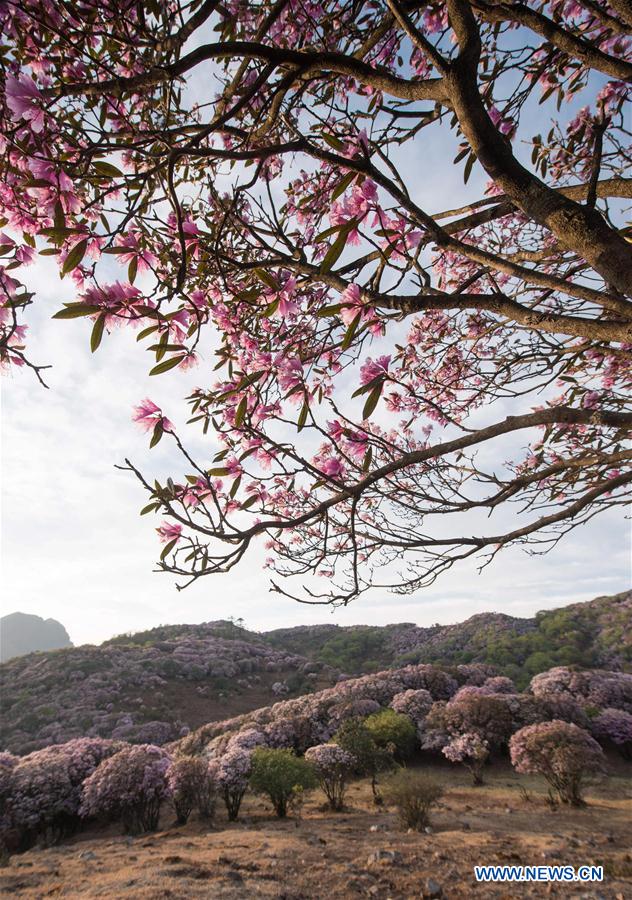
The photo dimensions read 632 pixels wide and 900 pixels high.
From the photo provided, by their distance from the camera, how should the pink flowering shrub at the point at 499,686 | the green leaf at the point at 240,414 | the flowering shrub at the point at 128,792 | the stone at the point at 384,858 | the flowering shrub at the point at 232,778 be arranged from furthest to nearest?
the pink flowering shrub at the point at 499,686, the flowering shrub at the point at 232,778, the flowering shrub at the point at 128,792, the stone at the point at 384,858, the green leaf at the point at 240,414

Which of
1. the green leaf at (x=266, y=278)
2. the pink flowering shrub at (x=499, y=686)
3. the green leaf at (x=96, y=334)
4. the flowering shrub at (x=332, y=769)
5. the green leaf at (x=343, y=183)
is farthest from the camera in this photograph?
the pink flowering shrub at (x=499, y=686)

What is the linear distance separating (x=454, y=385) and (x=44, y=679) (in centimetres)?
2879

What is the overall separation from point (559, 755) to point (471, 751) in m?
2.36

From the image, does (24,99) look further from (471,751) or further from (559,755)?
(471,751)

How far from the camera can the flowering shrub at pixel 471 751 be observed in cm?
986

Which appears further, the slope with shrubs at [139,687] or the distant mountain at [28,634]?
the distant mountain at [28,634]

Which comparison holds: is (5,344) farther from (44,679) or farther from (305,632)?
(305,632)

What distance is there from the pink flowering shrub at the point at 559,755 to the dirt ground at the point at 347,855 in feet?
1.40

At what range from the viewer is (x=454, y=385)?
12.8ft

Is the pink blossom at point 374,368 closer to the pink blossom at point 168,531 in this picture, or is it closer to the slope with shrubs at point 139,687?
the pink blossom at point 168,531

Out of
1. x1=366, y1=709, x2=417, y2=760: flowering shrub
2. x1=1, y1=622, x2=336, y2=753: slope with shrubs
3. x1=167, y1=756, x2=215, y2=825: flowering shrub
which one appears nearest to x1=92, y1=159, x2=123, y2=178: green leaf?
x1=167, y1=756, x2=215, y2=825: flowering shrub

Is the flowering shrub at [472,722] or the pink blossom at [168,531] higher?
the pink blossom at [168,531]

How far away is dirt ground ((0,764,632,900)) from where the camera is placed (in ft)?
16.0

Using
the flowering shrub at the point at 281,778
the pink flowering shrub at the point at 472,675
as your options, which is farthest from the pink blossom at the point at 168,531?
the pink flowering shrub at the point at 472,675
